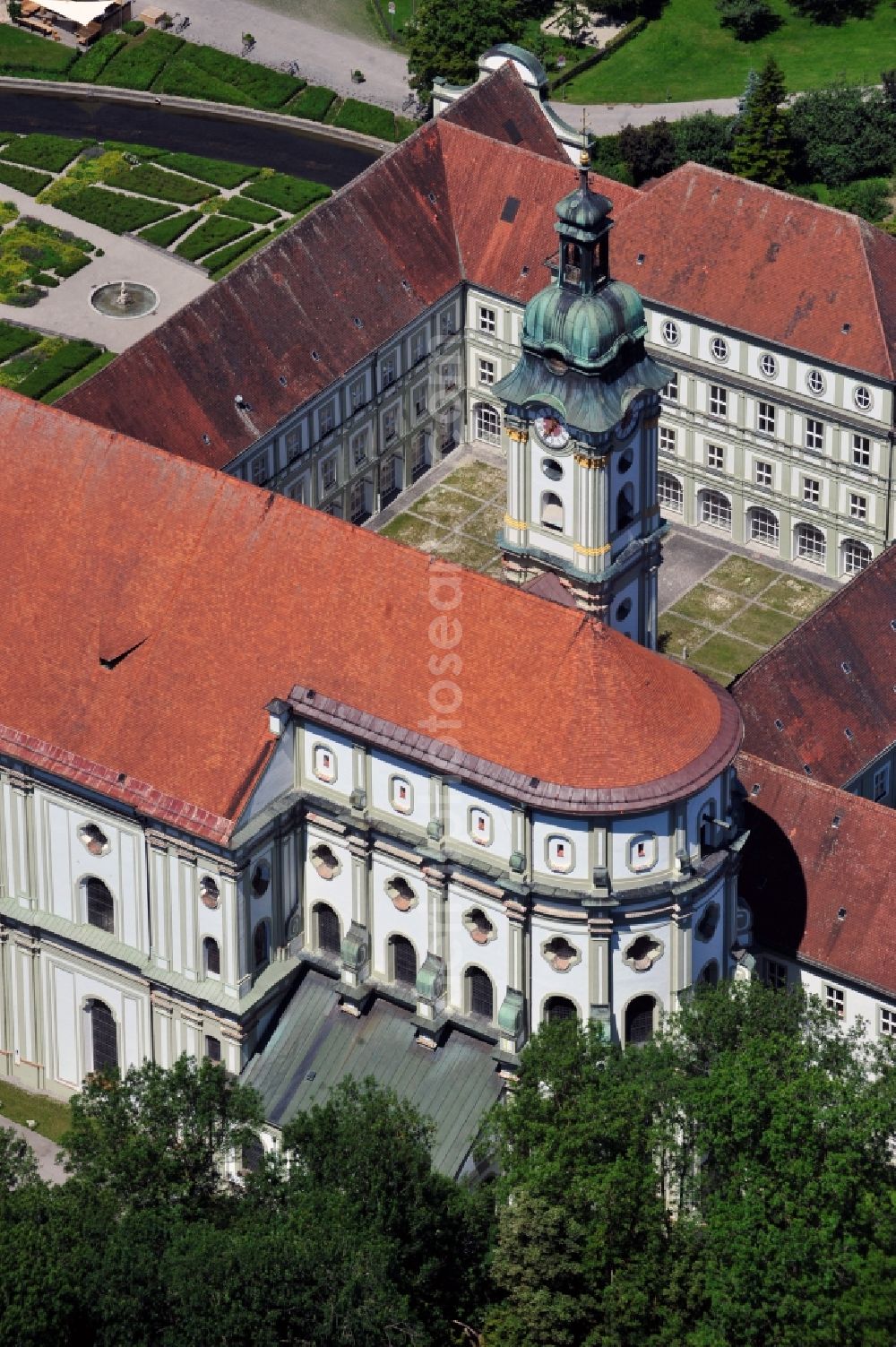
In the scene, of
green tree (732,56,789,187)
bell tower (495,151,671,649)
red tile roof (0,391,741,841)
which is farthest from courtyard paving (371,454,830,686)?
red tile roof (0,391,741,841)

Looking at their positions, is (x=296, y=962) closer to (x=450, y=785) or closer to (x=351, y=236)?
(x=450, y=785)

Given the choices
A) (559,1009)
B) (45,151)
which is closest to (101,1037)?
(559,1009)

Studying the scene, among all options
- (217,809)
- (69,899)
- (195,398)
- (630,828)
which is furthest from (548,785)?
(195,398)

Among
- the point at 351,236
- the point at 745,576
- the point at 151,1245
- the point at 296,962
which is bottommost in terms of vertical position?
the point at 151,1245

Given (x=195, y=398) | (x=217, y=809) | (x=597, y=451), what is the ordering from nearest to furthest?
1. (x=217, y=809)
2. (x=597, y=451)
3. (x=195, y=398)

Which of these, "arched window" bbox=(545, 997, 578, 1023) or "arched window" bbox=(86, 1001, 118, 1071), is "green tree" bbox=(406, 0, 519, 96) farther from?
"arched window" bbox=(545, 997, 578, 1023)

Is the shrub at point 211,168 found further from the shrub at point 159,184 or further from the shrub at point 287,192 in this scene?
the shrub at point 287,192

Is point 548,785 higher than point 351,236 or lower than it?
lower
